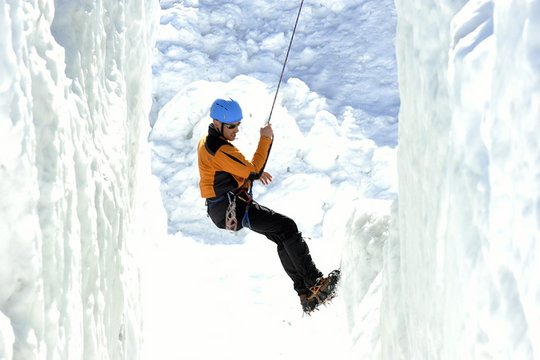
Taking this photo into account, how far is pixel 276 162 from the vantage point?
37.0ft

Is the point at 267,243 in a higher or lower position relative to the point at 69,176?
higher

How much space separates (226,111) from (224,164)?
382 mm

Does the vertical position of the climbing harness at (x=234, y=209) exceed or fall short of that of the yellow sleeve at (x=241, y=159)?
it falls short

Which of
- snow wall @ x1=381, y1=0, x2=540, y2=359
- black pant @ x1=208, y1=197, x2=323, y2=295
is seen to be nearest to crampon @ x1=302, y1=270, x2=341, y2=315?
black pant @ x1=208, y1=197, x2=323, y2=295

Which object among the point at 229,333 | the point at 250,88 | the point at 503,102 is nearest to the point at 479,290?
the point at 503,102

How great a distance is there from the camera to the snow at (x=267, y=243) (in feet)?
7.80

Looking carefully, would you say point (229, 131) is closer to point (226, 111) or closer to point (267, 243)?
point (226, 111)

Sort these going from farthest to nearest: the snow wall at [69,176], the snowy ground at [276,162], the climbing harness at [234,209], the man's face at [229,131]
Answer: the snowy ground at [276,162]
the climbing harness at [234,209]
the man's face at [229,131]
the snow wall at [69,176]

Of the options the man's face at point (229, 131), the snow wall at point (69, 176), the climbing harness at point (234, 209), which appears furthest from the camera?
the climbing harness at point (234, 209)

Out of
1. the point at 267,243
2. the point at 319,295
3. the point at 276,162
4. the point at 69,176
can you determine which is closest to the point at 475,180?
the point at 69,176

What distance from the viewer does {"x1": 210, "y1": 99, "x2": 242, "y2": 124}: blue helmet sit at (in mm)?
5910

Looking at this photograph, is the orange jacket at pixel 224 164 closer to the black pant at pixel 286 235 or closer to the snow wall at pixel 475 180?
the black pant at pixel 286 235

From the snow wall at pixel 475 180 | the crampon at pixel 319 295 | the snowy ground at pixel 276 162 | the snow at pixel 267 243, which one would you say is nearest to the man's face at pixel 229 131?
the snow at pixel 267 243

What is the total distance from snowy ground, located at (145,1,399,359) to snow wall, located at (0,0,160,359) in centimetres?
183
